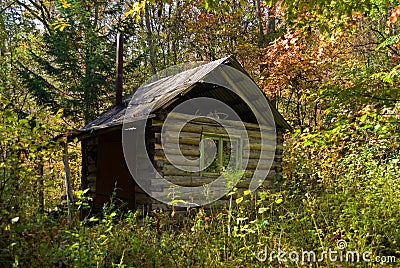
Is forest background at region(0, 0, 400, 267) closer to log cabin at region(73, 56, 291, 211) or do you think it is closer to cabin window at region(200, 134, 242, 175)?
log cabin at region(73, 56, 291, 211)

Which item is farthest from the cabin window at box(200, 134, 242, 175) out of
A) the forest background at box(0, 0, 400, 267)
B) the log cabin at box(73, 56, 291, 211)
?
the forest background at box(0, 0, 400, 267)

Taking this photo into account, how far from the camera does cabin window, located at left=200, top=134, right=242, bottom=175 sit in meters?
9.30

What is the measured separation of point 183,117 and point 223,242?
401 centimetres

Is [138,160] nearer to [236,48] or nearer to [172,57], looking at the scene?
[236,48]

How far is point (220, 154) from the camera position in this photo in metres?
9.52

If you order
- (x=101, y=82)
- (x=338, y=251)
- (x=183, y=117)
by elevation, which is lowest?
(x=338, y=251)

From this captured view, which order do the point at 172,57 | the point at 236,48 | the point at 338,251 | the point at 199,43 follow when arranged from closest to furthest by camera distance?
the point at 338,251, the point at 236,48, the point at 199,43, the point at 172,57

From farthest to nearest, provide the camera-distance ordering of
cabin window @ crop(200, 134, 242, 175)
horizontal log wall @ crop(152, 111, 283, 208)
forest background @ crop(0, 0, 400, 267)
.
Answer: cabin window @ crop(200, 134, 242, 175) < horizontal log wall @ crop(152, 111, 283, 208) < forest background @ crop(0, 0, 400, 267)

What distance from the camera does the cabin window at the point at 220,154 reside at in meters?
9.30

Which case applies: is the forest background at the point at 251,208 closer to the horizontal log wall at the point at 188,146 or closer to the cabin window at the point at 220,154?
the horizontal log wall at the point at 188,146

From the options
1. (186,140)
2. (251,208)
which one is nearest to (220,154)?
(186,140)

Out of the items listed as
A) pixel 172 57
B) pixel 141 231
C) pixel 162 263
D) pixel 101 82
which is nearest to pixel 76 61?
pixel 101 82

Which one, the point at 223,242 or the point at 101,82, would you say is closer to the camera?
the point at 223,242

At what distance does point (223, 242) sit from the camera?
5293mm
